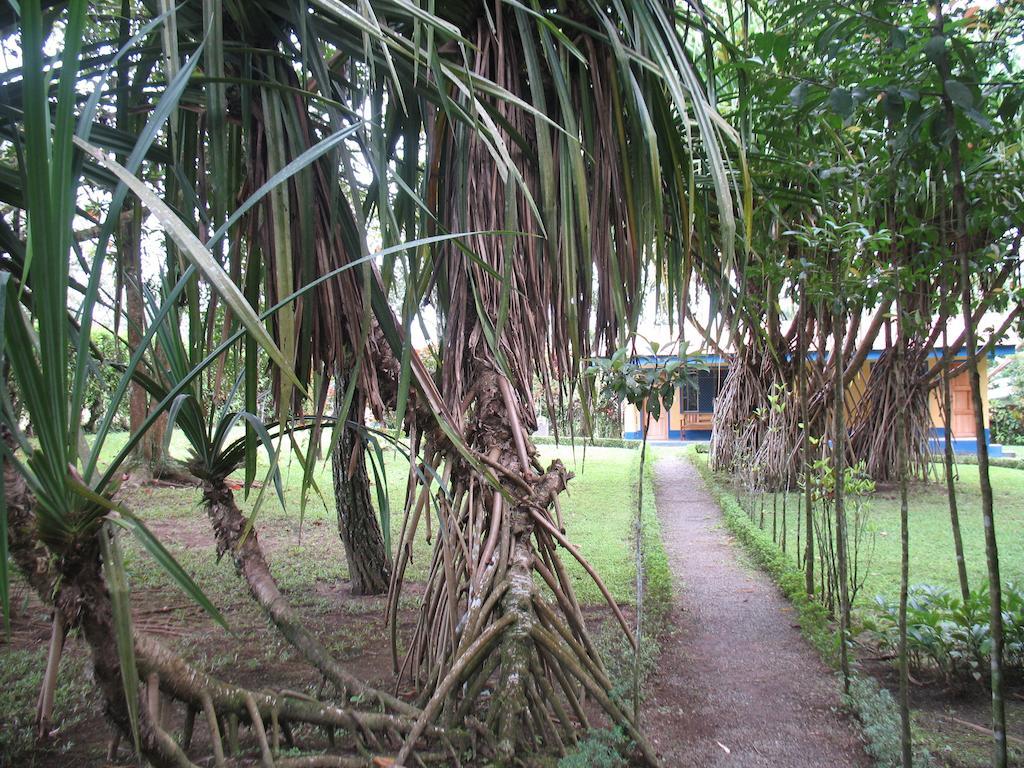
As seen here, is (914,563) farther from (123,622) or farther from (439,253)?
(123,622)

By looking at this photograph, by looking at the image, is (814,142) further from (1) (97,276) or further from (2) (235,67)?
(1) (97,276)

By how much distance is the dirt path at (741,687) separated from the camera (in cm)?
228

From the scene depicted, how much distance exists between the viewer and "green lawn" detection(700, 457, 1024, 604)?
468 cm

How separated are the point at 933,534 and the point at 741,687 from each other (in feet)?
13.8

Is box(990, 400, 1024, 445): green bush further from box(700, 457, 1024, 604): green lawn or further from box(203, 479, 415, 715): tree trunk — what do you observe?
box(203, 479, 415, 715): tree trunk

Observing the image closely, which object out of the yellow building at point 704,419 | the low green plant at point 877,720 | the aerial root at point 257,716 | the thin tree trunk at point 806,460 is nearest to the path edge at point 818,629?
the low green plant at point 877,720

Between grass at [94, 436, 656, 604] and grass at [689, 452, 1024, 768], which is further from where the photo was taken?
grass at [94, 436, 656, 604]

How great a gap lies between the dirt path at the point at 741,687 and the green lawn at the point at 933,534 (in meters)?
0.73

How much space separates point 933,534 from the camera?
6152 millimetres

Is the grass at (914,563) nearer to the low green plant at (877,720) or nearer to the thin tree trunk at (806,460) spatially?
the low green plant at (877,720)

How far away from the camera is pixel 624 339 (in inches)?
79.8

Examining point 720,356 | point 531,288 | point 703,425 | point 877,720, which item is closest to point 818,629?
point 877,720

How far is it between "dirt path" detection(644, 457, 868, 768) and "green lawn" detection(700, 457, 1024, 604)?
73 cm

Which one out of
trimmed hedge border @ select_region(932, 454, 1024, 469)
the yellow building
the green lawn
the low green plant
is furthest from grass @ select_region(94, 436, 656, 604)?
trimmed hedge border @ select_region(932, 454, 1024, 469)
